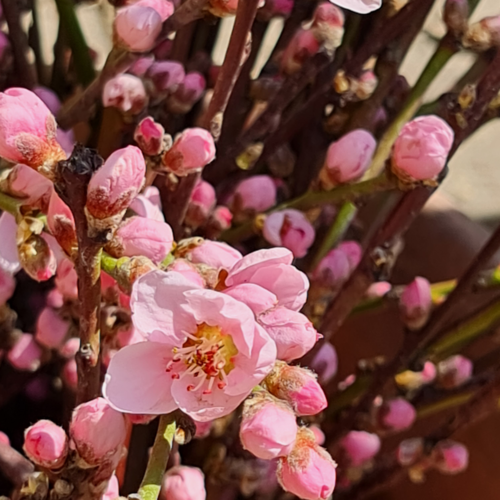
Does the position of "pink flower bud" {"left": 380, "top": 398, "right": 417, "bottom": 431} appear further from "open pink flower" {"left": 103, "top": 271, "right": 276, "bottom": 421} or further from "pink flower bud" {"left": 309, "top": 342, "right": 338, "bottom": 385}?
"open pink flower" {"left": 103, "top": 271, "right": 276, "bottom": 421}

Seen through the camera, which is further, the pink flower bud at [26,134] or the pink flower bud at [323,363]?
the pink flower bud at [323,363]

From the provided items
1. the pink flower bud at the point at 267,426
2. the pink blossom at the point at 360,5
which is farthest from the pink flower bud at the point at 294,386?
the pink blossom at the point at 360,5

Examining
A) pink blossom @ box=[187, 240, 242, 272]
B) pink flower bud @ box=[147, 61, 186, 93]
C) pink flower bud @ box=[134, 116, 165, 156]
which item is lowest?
pink flower bud @ box=[147, 61, 186, 93]

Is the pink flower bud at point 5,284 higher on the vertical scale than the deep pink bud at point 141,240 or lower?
lower

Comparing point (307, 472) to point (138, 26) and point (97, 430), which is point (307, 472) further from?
point (138, 26)

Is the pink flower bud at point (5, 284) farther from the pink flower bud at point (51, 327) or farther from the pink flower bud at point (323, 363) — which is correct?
the pink flower bud at point (323, 363)

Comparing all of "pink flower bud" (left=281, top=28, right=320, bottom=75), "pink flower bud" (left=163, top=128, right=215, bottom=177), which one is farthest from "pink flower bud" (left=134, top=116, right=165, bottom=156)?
"pink flower bud" (left=281, top=28, right=320, bottom=75)
